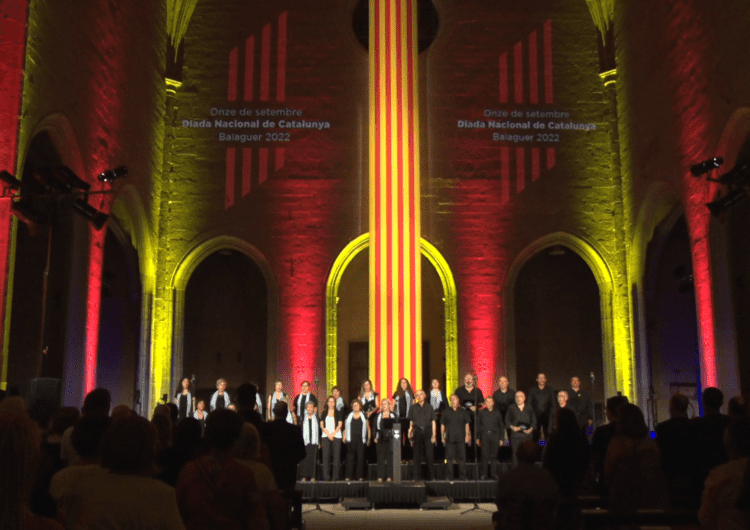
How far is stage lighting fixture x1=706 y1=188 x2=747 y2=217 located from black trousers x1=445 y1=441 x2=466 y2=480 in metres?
4.46

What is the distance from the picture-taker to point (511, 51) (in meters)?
14.8

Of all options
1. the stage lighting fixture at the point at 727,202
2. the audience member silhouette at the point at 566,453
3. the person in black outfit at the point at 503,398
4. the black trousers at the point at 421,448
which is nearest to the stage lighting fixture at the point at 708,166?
the stage lighting fixture at the point at 727,202

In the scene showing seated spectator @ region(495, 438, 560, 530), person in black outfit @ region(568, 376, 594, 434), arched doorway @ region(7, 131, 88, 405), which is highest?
arched doorway @ region(7, 131, 88, 405)

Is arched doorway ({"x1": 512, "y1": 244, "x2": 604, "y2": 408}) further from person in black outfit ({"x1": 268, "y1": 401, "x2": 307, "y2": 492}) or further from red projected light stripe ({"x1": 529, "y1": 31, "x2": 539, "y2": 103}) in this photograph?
person in black outfit ({"x1": 268, "y1": 401, "x2": 307, "y2": 492})

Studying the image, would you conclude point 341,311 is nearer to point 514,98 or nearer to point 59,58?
point 514,98

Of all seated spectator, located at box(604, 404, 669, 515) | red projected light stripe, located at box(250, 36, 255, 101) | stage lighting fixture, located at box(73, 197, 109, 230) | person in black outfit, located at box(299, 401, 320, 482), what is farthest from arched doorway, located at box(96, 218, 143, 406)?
seated spectator, located at box(604, 404, 669, 515)

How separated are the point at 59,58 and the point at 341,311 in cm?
807

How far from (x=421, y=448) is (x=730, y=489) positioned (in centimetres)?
816

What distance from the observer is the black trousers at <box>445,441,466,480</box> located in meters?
10.3

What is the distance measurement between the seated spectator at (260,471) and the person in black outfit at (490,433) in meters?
7.17

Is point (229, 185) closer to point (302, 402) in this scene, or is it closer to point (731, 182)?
point (302, 402)

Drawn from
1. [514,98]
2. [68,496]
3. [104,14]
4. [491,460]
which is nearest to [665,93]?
[514,98]

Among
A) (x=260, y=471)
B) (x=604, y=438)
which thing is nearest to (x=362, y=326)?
(x=604, y=438)

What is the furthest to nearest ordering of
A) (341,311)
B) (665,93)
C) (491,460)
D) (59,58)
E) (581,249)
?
1. (341,311)
2. (581,249)
3. (665,93)
4. (491,460)
5. (59,58)
